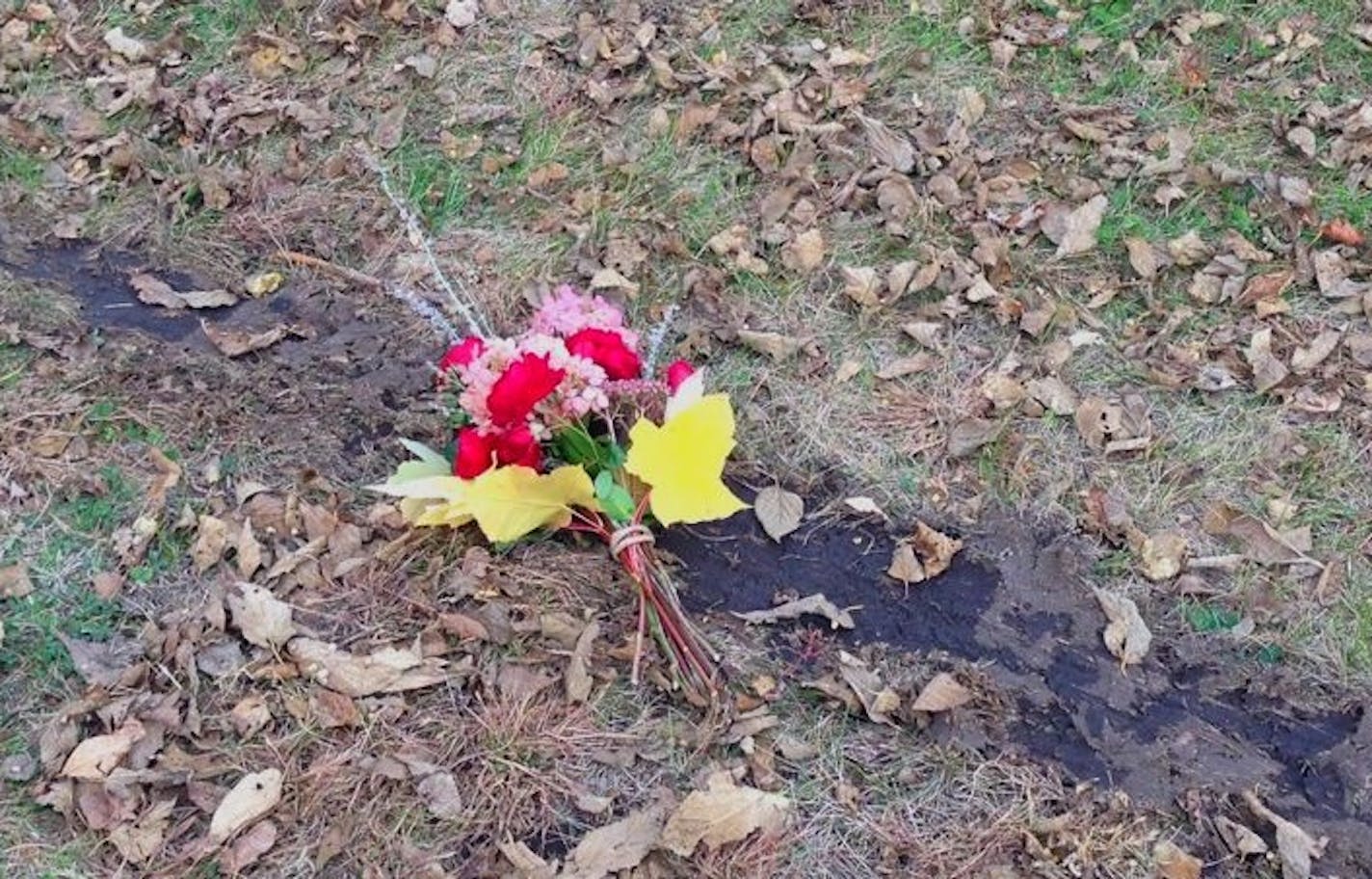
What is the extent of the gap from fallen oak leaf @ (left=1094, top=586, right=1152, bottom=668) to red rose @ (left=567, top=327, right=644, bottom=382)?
41.7 inches

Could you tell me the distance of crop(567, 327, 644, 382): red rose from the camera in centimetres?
268

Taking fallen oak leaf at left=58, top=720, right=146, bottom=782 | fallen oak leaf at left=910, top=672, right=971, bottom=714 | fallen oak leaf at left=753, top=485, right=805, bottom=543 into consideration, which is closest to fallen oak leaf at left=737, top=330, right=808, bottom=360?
fallen oak leaf at left=753, top=485, right=805, bottom=543

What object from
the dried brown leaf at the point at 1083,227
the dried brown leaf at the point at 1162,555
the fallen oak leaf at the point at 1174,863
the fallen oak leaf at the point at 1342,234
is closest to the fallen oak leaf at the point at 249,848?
the fallen oak leaf at the point at 1174,863

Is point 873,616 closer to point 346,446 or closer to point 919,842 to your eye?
point 919,842

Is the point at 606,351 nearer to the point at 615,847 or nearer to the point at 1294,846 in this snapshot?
the point at 615,847

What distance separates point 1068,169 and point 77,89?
2965mm

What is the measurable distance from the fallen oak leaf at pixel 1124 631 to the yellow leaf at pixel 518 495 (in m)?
1.03

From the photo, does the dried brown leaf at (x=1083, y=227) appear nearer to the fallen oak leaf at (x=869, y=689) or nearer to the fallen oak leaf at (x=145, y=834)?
the fallen oak leaf at (x=869, y=689)

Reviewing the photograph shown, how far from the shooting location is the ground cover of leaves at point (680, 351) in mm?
2254

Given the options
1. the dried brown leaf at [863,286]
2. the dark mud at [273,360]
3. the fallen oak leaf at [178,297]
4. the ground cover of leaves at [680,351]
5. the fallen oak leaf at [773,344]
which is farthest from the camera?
the fallen oak leaf at [178,297]

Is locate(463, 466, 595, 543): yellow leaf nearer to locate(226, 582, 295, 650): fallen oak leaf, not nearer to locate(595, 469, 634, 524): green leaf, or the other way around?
locate(595, 469, 634, 524): green leaf

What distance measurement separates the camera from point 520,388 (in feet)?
8.13

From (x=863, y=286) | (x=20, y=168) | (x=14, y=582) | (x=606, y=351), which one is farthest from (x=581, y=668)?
(x=20, y=168)

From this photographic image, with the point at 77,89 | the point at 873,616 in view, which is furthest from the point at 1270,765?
the point at 77,89
